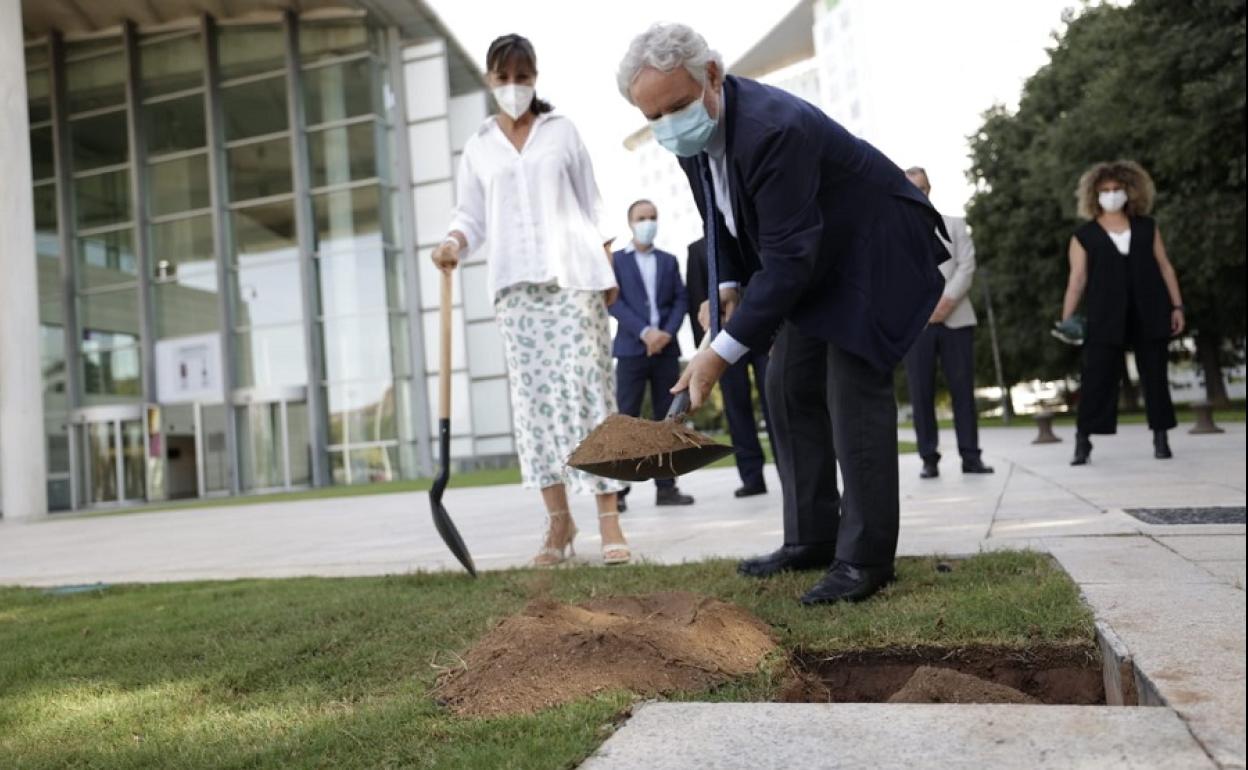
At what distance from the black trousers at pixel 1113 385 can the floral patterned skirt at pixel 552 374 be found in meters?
4.59

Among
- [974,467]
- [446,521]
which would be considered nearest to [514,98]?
[446,521]

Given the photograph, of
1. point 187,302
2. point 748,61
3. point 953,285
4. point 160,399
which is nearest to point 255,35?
point 187,302

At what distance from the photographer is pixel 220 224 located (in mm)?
25266

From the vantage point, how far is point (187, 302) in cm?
2573

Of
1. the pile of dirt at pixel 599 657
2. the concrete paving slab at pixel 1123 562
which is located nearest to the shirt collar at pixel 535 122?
the pile of dirt at pixel 599 657

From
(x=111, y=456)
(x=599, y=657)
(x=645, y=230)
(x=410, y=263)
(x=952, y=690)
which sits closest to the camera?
(x=952, y=690)

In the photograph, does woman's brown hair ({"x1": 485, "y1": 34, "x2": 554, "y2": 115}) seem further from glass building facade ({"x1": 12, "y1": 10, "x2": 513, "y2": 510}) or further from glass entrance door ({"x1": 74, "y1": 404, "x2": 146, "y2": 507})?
glass entrance door ({"x1": 74, "y1": 404, "x2": 146, "y2": 507})

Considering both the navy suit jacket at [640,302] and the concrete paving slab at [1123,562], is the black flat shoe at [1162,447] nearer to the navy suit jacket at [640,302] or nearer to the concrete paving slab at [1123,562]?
A: the navy suit jacket at [640,302]

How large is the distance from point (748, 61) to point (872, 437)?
307 ft

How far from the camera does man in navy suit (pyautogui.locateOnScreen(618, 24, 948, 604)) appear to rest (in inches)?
107

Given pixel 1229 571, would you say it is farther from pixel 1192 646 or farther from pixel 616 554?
pixel 616 554

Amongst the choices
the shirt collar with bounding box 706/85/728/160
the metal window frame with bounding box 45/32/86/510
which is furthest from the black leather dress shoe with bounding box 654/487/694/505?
the metal window frame with bounding box 45/32/86/510

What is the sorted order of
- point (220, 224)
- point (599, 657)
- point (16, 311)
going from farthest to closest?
1. point (220, 224)
2. point (16, 311)
3. point (599, 657)

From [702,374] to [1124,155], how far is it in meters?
19.5
